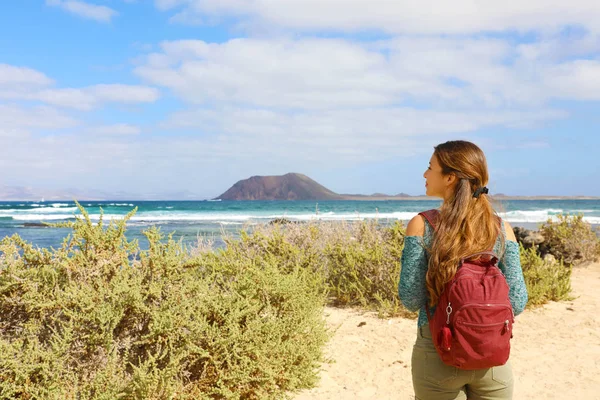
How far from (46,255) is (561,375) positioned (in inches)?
188

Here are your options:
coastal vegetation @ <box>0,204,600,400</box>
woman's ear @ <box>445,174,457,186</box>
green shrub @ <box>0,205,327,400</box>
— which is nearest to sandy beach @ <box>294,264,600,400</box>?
coastal vegetation @ <box>0,204,600,400</box>

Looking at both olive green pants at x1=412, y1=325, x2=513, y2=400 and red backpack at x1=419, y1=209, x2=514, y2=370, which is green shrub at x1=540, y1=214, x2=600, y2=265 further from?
red backpack at x1=419, y1=209, x2=514, y2=370

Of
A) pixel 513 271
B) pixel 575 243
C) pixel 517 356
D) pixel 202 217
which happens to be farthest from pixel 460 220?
pixel 202 217

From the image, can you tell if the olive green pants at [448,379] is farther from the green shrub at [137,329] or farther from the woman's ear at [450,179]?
the green shrub at [137,329]

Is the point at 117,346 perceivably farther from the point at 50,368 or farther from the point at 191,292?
the point at 191,292

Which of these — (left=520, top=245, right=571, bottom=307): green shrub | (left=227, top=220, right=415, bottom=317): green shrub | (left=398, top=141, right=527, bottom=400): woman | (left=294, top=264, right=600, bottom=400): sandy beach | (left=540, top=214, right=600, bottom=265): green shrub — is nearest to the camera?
(left=398, top=141, right=527, bottom=400): woman

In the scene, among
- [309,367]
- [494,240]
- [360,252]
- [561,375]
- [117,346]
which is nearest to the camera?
[494,240]

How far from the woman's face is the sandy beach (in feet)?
8.24

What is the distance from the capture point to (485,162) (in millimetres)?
2395

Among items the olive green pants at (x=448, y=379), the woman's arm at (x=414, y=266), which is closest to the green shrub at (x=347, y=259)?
the olive green pants at (x=448, y=379)

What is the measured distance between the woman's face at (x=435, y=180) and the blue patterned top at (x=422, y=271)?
180mm

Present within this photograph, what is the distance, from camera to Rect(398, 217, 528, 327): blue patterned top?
2.36 m

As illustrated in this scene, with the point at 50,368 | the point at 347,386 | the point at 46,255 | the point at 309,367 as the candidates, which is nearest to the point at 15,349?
the point at 50,368

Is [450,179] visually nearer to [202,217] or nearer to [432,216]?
[432,216]
